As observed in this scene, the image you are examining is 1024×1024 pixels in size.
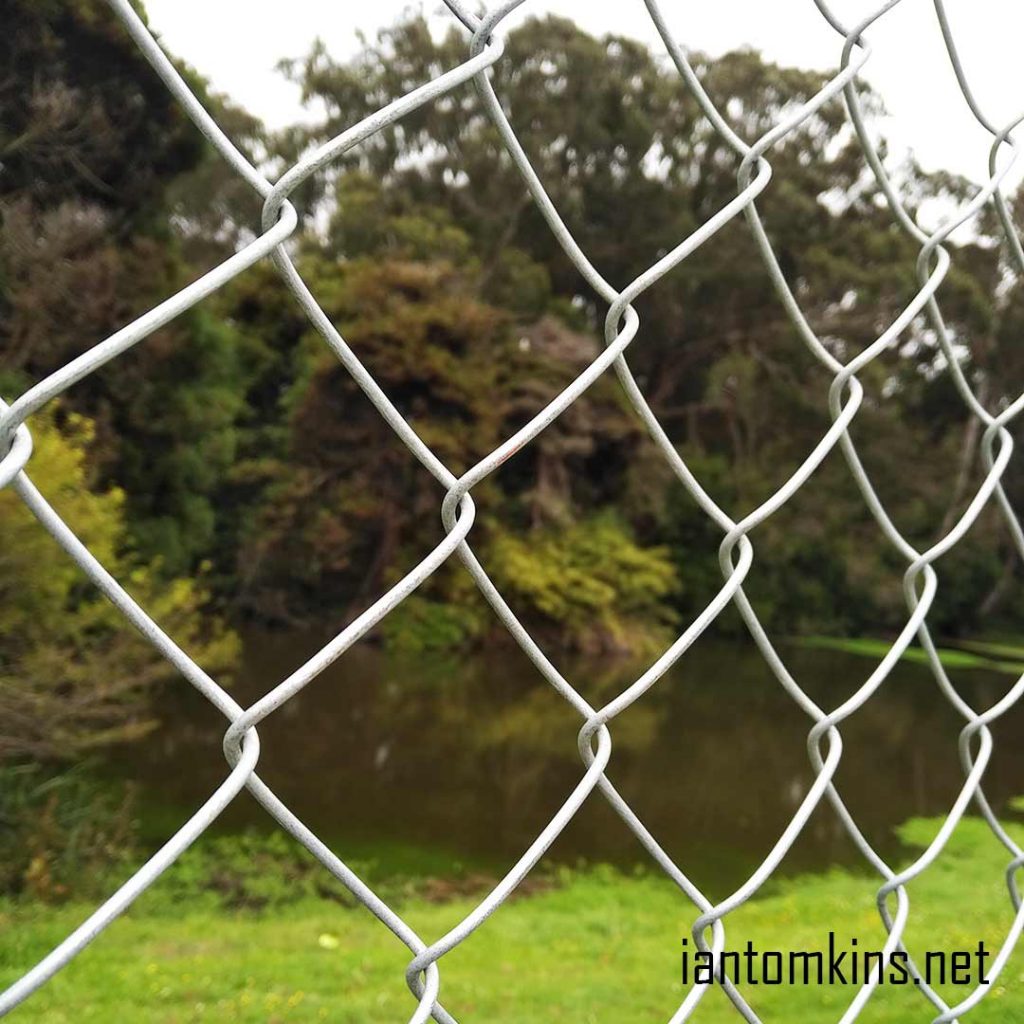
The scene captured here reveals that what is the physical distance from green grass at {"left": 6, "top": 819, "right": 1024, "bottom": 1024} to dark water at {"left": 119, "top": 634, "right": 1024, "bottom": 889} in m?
0.42

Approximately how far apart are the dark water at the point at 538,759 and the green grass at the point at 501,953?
0.42m

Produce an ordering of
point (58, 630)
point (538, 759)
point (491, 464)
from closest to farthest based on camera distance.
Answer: point (491, 464) → point (58, 630) → point (538, 759)

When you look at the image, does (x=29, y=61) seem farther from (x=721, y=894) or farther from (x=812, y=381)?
(x=812, y=381)

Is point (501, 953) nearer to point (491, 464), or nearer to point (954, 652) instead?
point (491, 464)

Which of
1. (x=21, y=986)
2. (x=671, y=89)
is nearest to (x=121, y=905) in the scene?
(x=21, y=986)

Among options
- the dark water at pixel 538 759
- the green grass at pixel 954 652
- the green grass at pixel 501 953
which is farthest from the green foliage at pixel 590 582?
the green grass at pixel 501 953

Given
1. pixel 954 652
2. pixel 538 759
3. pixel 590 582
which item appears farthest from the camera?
pixel 954 652

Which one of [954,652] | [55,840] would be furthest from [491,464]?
[954,652]

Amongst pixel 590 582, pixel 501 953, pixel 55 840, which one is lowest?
pixel 501 953

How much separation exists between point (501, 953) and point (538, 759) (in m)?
2.03

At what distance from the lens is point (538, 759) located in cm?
464

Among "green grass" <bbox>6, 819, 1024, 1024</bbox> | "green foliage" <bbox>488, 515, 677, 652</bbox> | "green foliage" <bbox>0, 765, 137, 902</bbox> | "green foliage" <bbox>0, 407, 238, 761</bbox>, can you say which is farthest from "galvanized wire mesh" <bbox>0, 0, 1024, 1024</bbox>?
"green foliage" <bbox>488, 515, 677, 652</bbox>

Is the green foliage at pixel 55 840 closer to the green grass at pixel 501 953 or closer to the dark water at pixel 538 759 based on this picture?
the green grass at pixel 501 953

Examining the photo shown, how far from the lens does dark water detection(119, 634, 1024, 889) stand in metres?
3.84
